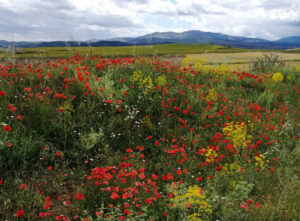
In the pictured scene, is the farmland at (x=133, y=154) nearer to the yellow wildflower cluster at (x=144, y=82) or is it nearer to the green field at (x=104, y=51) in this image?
the yellow wildflower cluster at (x=144, y=82)

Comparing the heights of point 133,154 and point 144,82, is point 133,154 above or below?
below

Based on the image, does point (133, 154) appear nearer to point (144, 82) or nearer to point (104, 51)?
point (144, 82)

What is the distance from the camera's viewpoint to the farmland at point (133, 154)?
3033 millimetres

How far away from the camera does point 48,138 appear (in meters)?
4.26

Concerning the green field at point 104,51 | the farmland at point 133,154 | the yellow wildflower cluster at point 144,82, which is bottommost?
the farmland at point 133,154

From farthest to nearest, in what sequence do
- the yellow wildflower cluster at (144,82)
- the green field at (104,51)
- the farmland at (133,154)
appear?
the green field at (104,51)
the yellow wildflower cluster at (144,82)
the farmland at (133,154)

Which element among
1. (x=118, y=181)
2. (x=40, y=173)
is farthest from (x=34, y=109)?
(x=118, y=181)

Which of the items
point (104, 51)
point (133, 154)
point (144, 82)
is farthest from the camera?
point (104, 51)

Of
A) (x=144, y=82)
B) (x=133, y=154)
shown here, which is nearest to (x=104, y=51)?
(x=144, y=82)

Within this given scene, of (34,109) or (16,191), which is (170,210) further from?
(34,109)

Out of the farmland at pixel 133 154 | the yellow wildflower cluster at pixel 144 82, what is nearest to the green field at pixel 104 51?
the farmland at pixel 133 154

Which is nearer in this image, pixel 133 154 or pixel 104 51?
pixel 133 154

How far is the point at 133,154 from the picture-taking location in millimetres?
3869

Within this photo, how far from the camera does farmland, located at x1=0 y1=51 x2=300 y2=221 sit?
3033mm
